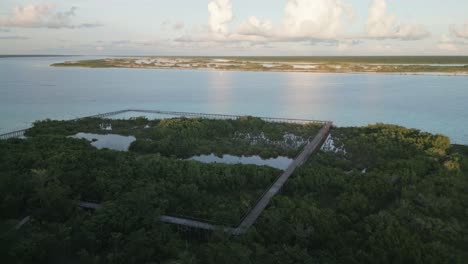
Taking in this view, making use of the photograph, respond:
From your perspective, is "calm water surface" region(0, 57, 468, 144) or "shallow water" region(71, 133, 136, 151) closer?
"shallow water" region(71, 133, 136, 151)

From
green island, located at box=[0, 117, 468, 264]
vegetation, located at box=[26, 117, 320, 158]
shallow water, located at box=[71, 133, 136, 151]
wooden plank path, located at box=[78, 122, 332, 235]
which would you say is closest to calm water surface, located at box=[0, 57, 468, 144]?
vegetation, located at box=[26, 117, 320, 158]

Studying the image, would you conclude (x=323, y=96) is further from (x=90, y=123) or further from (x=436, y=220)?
(x=436, y=220)

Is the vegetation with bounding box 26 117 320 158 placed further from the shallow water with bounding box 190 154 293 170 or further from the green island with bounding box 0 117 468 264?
the shallow water with bounding box 190 154 293 170

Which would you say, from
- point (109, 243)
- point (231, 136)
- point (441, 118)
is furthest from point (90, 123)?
point (441, 118)

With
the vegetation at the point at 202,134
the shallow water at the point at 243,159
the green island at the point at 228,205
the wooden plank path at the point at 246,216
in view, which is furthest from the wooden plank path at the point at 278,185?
the shallow water at the point at 243,159

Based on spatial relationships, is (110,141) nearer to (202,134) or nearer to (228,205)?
(202,134)
